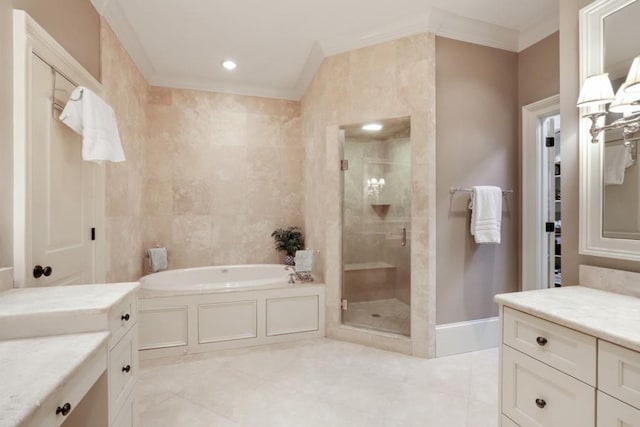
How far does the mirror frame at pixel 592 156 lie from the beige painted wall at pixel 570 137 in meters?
0.05

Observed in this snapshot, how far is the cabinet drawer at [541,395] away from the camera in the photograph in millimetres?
1007

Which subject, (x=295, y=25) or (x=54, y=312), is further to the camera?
(x=295, y=25)

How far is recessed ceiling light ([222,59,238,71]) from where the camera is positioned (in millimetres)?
3034

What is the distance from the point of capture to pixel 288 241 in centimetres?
362

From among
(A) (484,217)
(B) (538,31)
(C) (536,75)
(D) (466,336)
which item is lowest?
(D) (466,336)

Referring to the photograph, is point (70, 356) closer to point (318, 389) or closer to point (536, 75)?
point (318, 389)

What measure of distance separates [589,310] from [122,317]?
1.86 metres

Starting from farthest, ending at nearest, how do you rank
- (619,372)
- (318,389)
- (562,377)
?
(318,389)
(562,377)
(619,372)

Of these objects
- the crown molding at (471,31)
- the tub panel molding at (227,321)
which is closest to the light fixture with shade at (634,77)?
the crown molding at (471,31)

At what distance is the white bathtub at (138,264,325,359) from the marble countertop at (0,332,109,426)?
1616mm

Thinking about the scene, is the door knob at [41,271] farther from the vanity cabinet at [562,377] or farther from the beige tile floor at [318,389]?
the vanity cabinet at [562,377]

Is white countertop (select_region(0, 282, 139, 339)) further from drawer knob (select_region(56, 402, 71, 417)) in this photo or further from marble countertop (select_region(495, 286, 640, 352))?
marble countertop (select_region(495, 286, 640, 352))

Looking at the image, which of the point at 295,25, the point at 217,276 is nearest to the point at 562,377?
the point at 295,25

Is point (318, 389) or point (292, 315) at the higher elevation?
point (292, 315)
